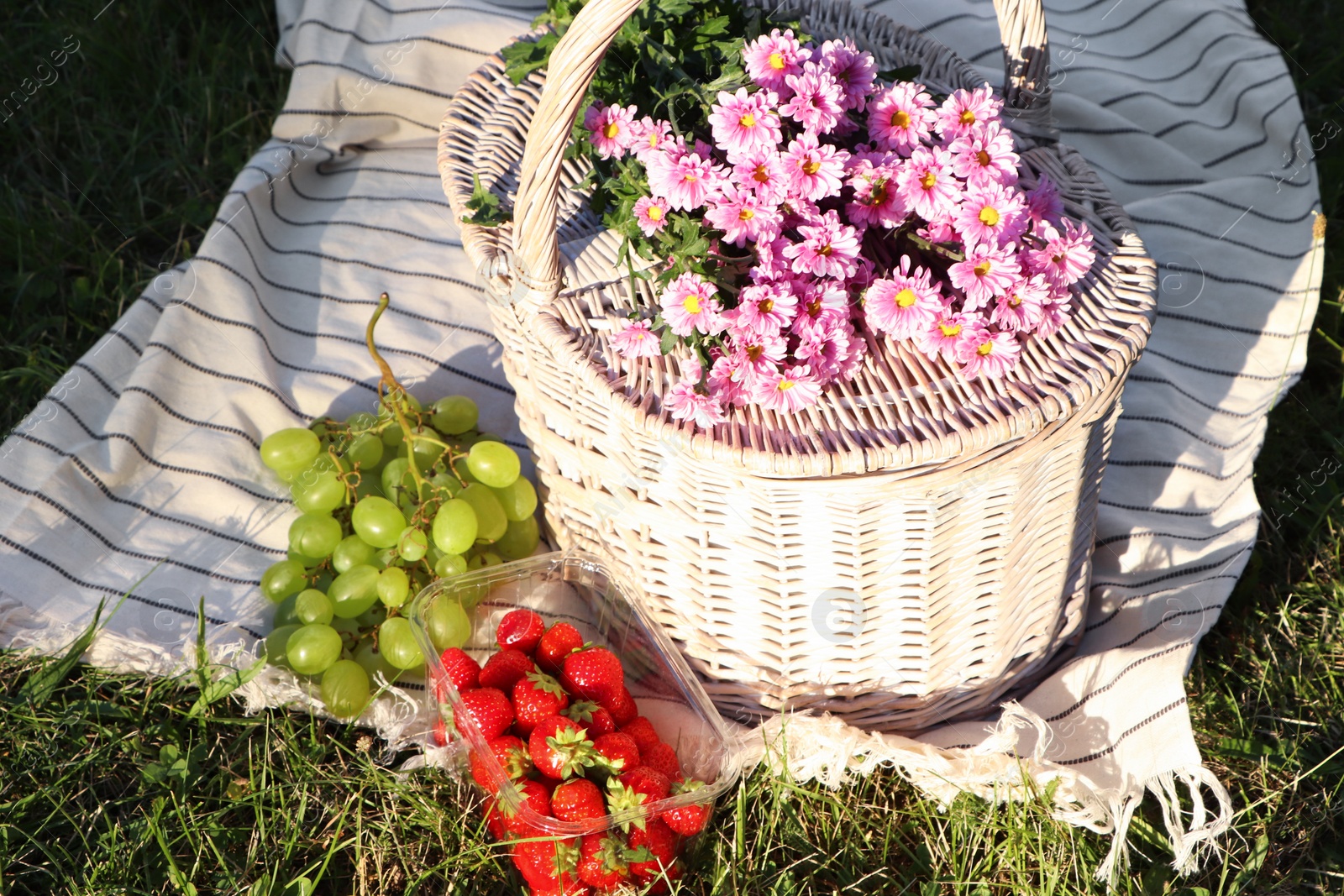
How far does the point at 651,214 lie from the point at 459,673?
1.83ft

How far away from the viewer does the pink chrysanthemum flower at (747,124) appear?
110 centimetres

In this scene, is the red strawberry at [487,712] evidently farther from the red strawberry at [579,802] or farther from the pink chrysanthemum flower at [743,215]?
the pink chrysanthemum flower at [743,215]

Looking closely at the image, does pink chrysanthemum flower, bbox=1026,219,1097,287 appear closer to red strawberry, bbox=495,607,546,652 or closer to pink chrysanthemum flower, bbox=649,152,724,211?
pink chrysanthemum flower, bbox=649,152,724,211

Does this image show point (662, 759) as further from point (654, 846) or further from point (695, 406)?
point (695, 406)

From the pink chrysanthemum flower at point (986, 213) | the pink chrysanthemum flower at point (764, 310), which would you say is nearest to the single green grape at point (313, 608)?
the pink chrysanthemum flower at point (764, 310)

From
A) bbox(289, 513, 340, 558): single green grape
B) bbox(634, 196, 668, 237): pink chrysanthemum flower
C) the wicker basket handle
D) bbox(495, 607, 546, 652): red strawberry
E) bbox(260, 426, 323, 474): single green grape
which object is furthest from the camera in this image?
bbox(260, 426, 323, 474): single green grape

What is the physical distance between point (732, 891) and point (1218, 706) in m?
0.70

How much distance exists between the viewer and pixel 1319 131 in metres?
2.22

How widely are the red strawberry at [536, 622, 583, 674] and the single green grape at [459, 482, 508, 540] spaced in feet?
0.63

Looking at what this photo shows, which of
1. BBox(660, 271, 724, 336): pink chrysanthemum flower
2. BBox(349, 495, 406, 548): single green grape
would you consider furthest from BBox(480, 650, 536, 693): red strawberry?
BBox(660, 271, 724, 336): pink chrysanthemum flower

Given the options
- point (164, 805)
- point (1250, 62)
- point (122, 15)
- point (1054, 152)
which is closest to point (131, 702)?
point (164, 805)

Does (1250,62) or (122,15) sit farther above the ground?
(122,15)

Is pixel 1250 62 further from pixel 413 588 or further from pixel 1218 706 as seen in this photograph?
pixel 413 588

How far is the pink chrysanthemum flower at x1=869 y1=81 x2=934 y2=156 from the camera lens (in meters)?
1.18
